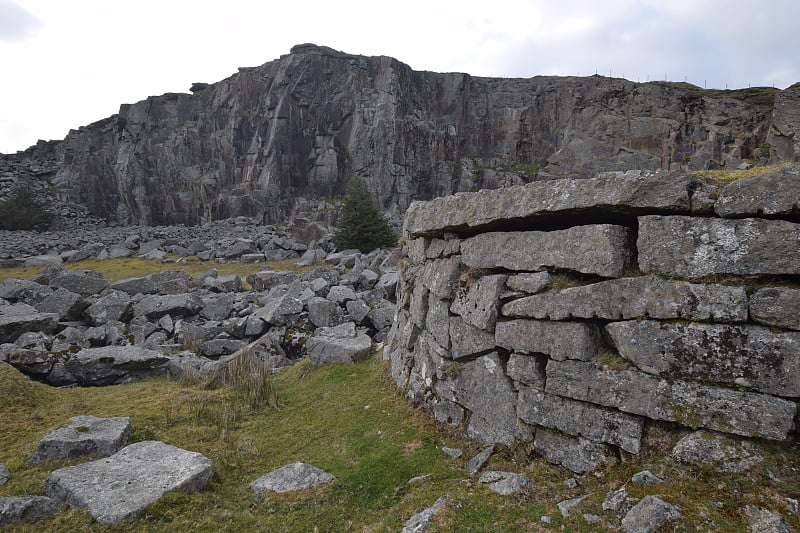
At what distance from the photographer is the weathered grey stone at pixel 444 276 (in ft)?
27.3

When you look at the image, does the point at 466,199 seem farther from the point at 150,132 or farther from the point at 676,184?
the point at 150,132

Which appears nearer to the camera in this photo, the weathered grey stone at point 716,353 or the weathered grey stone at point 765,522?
the weathered grey stone at point 765,522

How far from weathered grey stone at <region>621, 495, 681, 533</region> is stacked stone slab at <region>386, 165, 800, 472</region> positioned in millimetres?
902

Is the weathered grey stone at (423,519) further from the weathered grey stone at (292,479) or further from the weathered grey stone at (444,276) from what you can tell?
the weathered grey stone at (444,276)

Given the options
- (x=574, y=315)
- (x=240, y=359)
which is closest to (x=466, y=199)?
(x=574, y=315)

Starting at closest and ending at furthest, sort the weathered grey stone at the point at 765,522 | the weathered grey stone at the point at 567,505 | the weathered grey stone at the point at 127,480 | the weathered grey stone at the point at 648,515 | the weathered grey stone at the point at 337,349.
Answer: the weathered grey stone at the point at 765,522 < the weathered grey stone at the point at 648,515 < the weathered grey stone at the point at 567,505 < the weathered grey stone at the point at 127,480 < the weathered grey stone at the point at 337,349

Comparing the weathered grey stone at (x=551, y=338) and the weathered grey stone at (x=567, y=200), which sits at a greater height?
the weathered grey stone at (x=567, y=200)

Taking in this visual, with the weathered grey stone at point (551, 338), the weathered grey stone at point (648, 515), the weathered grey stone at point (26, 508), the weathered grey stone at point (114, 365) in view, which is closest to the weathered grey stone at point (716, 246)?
the weathered grey stone at point (551, 338)

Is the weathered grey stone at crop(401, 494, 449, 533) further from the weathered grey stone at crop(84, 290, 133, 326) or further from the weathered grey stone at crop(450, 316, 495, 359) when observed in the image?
the weathered grey stone at crop(84, 290, 133, 326)

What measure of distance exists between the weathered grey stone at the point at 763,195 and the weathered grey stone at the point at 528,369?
288 centimetres

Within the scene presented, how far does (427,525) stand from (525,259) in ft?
12.7

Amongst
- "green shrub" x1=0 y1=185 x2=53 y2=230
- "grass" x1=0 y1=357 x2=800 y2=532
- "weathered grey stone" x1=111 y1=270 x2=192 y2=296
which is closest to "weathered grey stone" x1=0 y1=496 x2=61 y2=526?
"grass" x1=0 y1=357 x2=800 y2=532

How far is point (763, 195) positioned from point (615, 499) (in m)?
3.64

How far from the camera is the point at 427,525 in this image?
5.06 metres
